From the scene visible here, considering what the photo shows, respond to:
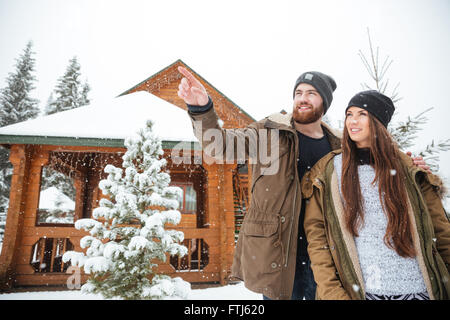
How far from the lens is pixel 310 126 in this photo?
235 cm

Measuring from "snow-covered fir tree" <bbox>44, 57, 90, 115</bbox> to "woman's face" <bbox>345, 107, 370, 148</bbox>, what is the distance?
26275 mm

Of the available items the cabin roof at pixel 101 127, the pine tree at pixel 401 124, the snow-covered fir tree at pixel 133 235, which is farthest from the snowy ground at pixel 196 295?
the pine tree at pixel 401 124

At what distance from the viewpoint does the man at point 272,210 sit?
1730mm

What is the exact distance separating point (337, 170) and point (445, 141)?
5.48 m

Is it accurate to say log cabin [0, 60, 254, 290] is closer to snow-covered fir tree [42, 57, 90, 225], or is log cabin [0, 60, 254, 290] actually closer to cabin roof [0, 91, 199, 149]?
cabin roof [0, 91, 199, 149]

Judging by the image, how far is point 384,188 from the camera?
1588mm

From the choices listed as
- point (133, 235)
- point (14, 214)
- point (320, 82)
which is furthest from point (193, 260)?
point (320, 82)

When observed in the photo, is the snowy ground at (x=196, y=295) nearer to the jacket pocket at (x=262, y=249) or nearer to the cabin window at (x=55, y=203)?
the jacket pocket at (x=262, y=249)

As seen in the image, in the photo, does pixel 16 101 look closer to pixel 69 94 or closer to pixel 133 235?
pixel 69 94

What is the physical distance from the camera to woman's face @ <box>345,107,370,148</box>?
1.72 m

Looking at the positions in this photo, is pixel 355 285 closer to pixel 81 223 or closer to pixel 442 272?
pixel 442 272

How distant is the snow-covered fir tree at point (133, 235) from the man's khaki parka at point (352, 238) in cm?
332

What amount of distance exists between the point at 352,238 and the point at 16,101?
92.3 feet
